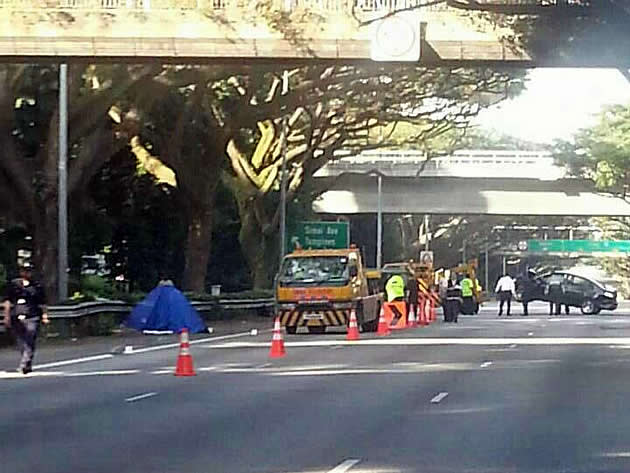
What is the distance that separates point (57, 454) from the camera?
13.4m

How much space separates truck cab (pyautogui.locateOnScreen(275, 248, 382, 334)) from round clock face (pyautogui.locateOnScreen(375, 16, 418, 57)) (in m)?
11.9

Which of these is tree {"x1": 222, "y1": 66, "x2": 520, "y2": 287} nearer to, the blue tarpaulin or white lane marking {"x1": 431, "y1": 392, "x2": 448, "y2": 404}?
the blue tarpaulin

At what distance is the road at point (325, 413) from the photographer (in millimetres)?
13156

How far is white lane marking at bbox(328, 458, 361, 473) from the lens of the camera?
12438mm

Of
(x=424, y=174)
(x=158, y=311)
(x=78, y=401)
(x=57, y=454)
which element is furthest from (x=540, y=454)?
(x=424, y=174)

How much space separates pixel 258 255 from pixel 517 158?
1919cm

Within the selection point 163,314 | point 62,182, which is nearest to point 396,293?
point 163,314

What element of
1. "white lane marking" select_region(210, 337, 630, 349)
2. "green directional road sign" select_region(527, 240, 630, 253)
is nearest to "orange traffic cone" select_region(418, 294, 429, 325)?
"white lane marking" select_region(210, 337, 630, 349)

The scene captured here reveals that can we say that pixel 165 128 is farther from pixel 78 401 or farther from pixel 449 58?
pixel 78 401

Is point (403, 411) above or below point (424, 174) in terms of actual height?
below

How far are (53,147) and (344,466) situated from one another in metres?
24.7

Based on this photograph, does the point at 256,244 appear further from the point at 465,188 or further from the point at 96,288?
the point at 465,188

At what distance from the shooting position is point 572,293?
59344 mm

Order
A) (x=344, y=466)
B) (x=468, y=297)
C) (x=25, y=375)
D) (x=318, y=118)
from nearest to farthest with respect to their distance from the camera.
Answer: (x=344, y=466)
(x=25, y=375)
(x=318, y=118)
(x=468, y=297)
